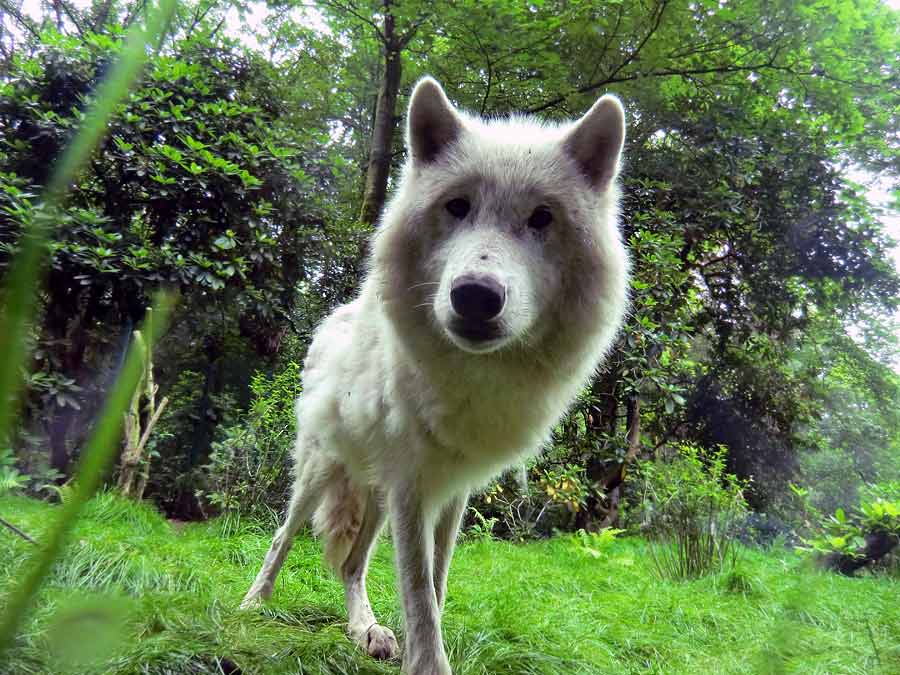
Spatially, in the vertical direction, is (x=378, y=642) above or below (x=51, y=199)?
below

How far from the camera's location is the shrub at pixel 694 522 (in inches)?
199

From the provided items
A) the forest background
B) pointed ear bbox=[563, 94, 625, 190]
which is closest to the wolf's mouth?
pointed ear bbox=[563, 94, 625, 190]

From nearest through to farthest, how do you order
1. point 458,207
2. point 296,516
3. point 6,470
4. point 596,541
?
point 6,470
point 458,207
point 296,516
point 596,541

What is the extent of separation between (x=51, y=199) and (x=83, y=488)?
147 millimetres

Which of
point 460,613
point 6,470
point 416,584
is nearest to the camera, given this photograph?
point 6,470

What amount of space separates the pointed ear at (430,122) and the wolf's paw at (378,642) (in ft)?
7.21

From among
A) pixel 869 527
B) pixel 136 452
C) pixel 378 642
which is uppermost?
pixel 869 527

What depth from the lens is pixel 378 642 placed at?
2.58m

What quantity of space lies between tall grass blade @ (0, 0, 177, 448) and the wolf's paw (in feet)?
8.64

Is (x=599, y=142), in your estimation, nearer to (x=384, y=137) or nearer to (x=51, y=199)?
(x=51, y=199)

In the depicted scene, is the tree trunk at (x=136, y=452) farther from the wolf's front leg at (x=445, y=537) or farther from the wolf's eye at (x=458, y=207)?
the wolf's eye at (x=458, y=207)

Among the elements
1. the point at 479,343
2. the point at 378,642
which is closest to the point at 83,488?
the point at 479,343

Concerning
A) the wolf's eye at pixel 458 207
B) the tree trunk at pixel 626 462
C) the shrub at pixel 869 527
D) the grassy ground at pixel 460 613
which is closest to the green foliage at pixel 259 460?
the grassy ground at pixel 460 613

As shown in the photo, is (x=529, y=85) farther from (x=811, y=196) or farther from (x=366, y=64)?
(x=811, y=196)
